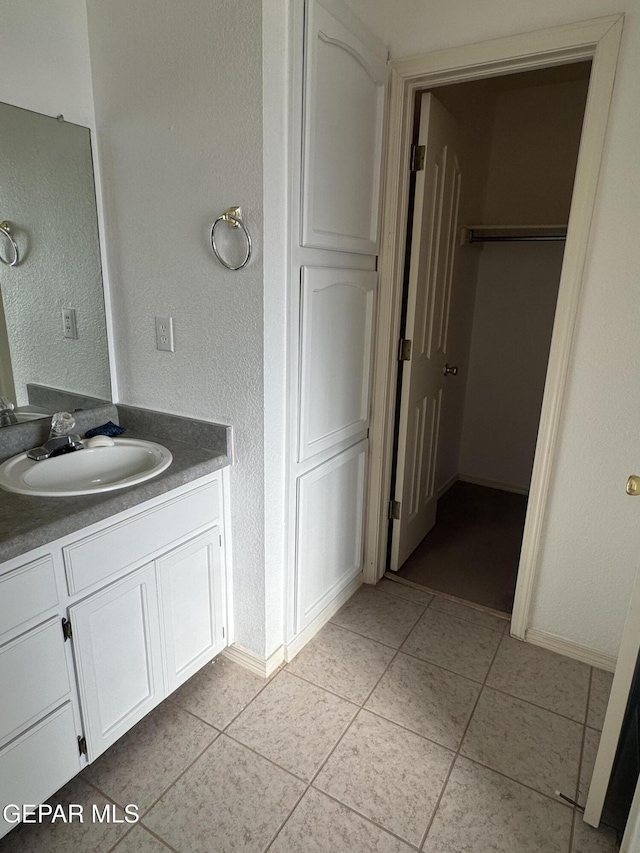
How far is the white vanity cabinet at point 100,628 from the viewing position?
1.17 m

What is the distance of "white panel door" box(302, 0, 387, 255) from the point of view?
1496 mm

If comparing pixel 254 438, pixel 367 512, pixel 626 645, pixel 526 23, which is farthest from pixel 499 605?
pixel 526 23

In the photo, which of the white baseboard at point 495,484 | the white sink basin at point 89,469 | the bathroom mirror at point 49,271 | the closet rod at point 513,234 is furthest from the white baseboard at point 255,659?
the closet rod at point 513,234

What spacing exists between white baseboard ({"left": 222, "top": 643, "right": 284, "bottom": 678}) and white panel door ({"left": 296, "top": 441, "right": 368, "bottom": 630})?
0.14m

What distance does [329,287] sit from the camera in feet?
5.67

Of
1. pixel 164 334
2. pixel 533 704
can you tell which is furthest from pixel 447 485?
pixel 164 334

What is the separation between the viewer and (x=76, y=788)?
1427 mm

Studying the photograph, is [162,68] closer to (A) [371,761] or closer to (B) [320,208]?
(B) [320,208]

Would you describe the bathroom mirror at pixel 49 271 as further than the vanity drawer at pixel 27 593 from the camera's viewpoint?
Yes

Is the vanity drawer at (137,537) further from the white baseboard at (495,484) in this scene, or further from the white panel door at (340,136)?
the white baseboard at (495,484)

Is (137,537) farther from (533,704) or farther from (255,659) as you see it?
(533,704)

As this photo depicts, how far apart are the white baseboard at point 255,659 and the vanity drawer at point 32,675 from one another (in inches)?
27.5

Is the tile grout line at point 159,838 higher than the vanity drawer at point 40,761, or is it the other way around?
the vanity drawer at point 40,761

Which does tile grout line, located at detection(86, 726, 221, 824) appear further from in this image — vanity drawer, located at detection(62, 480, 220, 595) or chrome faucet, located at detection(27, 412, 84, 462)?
chrome faucet, located at detection(27, 412, 84, 462)
